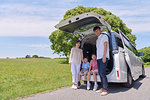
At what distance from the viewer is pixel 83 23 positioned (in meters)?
6.04

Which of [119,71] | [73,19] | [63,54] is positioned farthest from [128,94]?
[63,54]

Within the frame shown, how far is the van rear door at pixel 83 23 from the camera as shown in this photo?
5277mm

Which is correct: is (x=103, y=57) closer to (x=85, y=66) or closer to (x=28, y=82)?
(x=85, y=66)

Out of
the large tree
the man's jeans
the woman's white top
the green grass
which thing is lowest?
the green grass

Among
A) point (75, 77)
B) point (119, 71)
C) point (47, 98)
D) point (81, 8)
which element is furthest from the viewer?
point (81, 8)

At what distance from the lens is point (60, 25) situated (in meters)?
6.01

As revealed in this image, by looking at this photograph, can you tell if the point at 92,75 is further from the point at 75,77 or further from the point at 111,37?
the point at 111,37

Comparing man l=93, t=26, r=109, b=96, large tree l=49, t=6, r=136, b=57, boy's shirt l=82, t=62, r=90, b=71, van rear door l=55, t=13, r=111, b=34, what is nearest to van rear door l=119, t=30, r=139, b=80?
van rear door l=55, t=13, r=111, b=34

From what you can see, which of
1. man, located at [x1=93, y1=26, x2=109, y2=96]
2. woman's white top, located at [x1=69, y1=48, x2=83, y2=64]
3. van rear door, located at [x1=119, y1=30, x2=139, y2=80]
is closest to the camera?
man, located at [x1=93, y1=26, x2=109, y2=96]

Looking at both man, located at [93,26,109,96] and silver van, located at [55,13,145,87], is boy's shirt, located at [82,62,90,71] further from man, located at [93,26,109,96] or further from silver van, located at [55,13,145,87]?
man, located at [93,26,109,96]

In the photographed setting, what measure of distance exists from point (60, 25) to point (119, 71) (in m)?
2.56

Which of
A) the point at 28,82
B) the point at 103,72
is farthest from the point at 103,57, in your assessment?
the point at 28,82

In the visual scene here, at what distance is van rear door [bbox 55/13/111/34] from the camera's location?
208 inches

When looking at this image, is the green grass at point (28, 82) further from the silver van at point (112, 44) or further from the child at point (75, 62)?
the silver van at point (112, 44)
